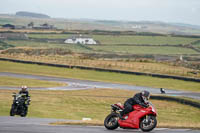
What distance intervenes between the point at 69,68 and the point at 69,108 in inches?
1465

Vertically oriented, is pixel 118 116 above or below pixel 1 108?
above

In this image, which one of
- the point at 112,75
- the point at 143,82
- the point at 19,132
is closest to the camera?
the point at 19,132

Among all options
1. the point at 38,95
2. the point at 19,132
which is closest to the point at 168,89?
the point at 38,95

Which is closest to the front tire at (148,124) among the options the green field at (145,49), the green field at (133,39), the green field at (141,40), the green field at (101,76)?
the green field at (101,76)

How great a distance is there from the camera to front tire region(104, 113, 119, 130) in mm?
18377

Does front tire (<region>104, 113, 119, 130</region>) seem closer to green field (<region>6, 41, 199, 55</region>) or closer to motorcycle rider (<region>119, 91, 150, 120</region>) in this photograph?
motorcycle rider (<region>119, 91, 150, 120</region>)

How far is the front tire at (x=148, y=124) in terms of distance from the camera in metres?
17.6

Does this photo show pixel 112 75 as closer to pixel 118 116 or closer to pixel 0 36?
pixel 118 116

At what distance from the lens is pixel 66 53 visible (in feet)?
381

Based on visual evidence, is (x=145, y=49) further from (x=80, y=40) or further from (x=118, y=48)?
(x=80, y=40)

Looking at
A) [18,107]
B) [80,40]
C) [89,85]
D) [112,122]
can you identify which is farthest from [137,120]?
[80,40]

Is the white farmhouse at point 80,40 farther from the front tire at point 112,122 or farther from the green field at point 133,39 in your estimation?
the front tire at point 112,122

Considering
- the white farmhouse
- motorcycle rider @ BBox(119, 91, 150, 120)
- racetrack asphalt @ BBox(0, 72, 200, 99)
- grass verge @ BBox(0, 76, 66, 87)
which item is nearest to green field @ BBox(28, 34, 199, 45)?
the white farmhouse

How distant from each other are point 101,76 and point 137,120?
51.1m
